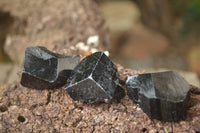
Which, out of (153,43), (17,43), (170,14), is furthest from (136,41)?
(17,43)

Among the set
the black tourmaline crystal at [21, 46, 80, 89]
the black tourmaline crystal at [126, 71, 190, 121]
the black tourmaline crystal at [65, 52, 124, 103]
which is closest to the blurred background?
the black tourmaline crystal at [21, 46, 80, 89]

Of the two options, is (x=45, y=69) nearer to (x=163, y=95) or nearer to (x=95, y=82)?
(x=95, y=82)

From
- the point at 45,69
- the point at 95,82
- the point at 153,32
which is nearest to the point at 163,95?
the point at 95,82

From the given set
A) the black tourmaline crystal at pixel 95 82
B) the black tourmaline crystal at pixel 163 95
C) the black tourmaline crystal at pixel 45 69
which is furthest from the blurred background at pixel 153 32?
the black tourmaline crystal at pixel 163 95

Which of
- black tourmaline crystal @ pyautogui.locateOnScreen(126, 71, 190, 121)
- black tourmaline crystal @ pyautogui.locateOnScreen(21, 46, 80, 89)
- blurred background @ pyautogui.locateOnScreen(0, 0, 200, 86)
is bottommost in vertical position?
black tourmaline crystal @ pyautogui.locateOnScreen(126, 71, 190, 121)

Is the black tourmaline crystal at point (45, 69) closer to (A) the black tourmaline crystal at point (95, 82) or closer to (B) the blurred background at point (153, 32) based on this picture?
(A) the black tourmaline crystal at point (95, 82)

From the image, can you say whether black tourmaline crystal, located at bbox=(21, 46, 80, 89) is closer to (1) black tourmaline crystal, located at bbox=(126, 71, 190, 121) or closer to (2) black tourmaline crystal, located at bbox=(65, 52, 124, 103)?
(2) black tourmaline crystal, located at bbox=(65, 52, 124, 103)
